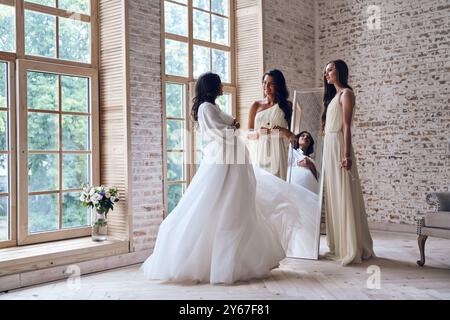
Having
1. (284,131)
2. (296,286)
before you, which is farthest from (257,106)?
(296,286)

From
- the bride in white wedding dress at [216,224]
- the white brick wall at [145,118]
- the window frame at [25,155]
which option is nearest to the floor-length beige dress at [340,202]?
the bride in white wedding dress at [216,224]

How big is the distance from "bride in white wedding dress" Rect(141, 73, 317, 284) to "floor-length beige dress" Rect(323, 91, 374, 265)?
91 centimetres

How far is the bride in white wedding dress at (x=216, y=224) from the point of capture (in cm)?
436

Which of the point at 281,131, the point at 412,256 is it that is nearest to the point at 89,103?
the point at 281,131

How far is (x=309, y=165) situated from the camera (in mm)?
5742

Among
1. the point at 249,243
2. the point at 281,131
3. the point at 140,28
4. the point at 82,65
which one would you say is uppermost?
the point at 140,28

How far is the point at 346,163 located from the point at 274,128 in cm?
103

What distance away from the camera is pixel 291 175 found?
580 centimetres

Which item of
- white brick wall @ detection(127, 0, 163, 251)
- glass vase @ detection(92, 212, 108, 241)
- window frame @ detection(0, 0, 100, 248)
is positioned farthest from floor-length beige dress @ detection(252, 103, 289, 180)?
window frame @ detection(0, 0, 100, 248)

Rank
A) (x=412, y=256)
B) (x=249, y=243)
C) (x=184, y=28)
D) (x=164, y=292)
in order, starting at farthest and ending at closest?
(x=184, y=28) < (x=412, y=256) < (x=249, y=243) < (x=164, y=292)

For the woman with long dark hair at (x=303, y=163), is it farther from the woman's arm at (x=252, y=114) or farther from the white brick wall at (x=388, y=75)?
the white brick wall at (x=388, y=75)
